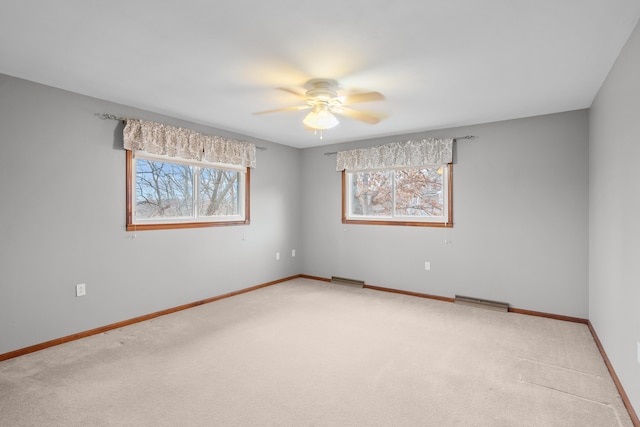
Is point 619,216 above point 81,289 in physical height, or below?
above

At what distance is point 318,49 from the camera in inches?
89.7

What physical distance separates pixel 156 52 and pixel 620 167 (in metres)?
3.34

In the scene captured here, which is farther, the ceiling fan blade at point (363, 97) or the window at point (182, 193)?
the window at point (182, 193)

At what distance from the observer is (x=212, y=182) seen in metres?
4.62

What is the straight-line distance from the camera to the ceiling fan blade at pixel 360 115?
331 centimetres

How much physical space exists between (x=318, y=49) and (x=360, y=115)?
129 cm

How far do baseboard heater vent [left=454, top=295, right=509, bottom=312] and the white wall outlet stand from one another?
4277 millimetres

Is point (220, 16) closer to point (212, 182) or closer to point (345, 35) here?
point (345, 35)

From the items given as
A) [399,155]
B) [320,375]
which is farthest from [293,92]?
[320,375]

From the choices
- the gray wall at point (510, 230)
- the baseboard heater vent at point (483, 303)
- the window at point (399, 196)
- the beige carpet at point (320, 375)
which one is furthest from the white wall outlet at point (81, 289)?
the baseboard heater vent at point (483, 303)

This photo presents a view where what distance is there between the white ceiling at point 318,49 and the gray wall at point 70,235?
305 millimetres

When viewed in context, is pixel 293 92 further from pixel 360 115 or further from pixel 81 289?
pixel 81 289

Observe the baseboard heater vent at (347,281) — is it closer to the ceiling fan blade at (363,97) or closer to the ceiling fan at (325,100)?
the ceiling fan at (325,100)

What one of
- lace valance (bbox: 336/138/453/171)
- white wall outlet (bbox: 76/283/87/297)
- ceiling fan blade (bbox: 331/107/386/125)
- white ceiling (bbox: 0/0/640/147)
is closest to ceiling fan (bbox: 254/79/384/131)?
ceiling fan blade (bbox: 331/107/386/125)
